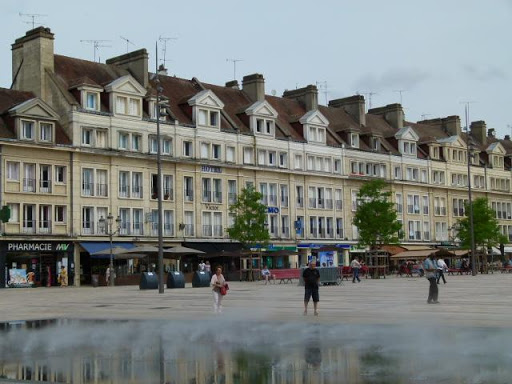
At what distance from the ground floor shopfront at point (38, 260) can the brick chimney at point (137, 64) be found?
15.1m

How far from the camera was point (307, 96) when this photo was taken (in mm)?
78062

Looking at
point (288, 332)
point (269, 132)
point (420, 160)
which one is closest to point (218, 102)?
point (269, 132)

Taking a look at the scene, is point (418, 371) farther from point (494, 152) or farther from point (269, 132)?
point (494, 152)

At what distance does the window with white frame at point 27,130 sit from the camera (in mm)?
54219

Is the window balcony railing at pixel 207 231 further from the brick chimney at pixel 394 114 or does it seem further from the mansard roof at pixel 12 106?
the brick chimney at pixel 394 114


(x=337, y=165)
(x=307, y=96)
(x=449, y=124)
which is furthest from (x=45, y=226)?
(x=449, y=124)

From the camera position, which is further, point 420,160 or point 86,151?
point 420,160

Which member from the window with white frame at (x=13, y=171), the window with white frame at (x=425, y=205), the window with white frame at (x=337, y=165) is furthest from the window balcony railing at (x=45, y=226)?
the window with white frame at (x=425, y=205)

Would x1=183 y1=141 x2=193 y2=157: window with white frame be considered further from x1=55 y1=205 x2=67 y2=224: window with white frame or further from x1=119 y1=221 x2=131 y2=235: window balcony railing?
x1=55 y1=205 x2=67 y2=224: window with white frame

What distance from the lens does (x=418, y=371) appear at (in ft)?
36.2

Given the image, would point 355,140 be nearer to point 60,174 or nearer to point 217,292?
point 60,174

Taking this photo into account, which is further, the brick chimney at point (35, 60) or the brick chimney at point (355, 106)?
the brick chimney at point (355, 106)

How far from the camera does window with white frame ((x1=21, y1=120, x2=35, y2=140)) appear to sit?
2135 inches

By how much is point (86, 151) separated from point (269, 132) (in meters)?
19.0
